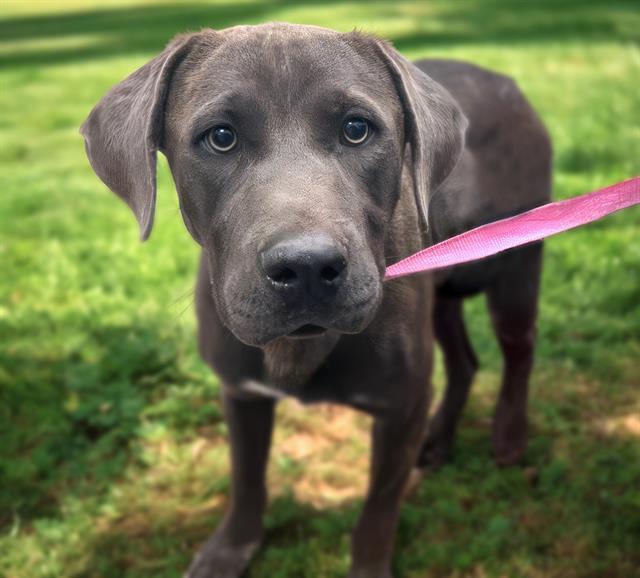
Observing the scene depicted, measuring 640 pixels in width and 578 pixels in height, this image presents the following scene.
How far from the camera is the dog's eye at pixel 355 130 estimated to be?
7.73 ft

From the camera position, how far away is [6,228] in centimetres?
629

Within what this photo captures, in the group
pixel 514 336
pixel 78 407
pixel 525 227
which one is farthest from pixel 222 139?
pixel 78 407

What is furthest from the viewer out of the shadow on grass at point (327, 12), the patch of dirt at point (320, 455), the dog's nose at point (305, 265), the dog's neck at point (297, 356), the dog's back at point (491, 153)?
the shadow on grass at point (327, 12)

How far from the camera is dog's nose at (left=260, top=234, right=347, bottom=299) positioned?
2.00 metres

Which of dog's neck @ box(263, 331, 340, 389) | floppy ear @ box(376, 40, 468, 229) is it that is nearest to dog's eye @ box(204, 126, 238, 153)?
floppy ear @ box(376, 40, 468, 229)

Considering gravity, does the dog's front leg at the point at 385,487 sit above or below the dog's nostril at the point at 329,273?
below

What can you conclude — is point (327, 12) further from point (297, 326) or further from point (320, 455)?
point (297, 326)

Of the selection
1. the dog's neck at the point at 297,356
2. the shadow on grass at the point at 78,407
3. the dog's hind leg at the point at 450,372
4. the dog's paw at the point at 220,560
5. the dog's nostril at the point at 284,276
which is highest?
the dog's nostril at the point at 284,276

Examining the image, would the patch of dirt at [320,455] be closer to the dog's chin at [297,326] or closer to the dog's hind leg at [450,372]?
the dog's hind leg at [450,372]

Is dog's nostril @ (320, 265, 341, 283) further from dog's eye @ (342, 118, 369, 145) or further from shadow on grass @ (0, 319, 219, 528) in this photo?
shadow on grass @ (0, 319, 219, 528)

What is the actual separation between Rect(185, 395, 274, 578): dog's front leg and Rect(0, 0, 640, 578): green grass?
0.11 metres

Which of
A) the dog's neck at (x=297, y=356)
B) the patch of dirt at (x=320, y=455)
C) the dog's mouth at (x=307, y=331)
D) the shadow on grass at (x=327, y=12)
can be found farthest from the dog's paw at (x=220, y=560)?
the shadow on grass at (x=327, y=12)

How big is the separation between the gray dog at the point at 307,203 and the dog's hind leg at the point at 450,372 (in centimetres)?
70

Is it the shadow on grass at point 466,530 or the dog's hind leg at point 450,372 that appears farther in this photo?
the dog's hind leg at point 450,372
